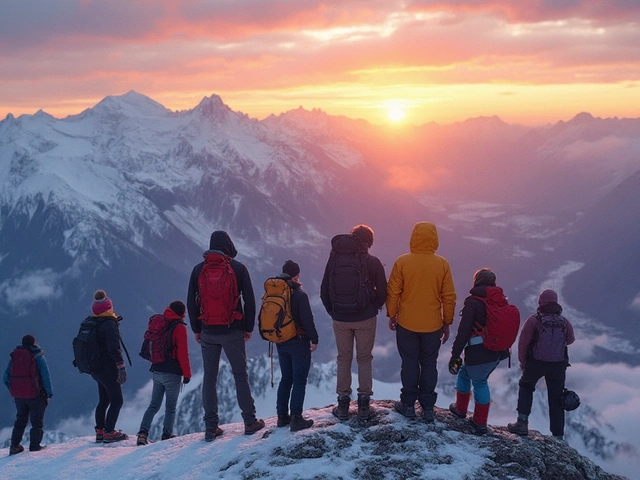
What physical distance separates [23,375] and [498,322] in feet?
46.7

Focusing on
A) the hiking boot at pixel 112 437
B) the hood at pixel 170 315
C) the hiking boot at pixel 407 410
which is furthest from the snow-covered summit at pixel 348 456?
the hood at pixel 170 315

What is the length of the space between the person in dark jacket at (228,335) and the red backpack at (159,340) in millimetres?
1633

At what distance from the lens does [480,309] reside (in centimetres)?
1377

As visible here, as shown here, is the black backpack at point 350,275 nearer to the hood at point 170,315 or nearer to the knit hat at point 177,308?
the knit hat at point 177,308

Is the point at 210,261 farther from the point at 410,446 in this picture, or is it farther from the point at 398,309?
the point at 410,446

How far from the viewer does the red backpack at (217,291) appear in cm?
1394

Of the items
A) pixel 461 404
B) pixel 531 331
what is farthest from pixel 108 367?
pixel 531 331

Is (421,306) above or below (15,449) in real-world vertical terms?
above

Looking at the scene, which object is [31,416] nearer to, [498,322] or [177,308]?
[177,308]

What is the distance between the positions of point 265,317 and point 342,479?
4245 millimetres

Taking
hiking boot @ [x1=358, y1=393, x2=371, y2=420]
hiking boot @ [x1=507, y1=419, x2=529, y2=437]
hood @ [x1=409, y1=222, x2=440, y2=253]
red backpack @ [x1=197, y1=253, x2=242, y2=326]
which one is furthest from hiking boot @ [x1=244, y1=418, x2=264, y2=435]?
hiking boot @ [x1=507, y1=419, x2=529, y2=437]

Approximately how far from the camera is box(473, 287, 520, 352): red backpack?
1359 cm

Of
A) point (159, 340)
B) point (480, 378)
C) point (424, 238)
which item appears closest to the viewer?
point (424, 238)

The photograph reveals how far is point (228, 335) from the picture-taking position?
1436cm
